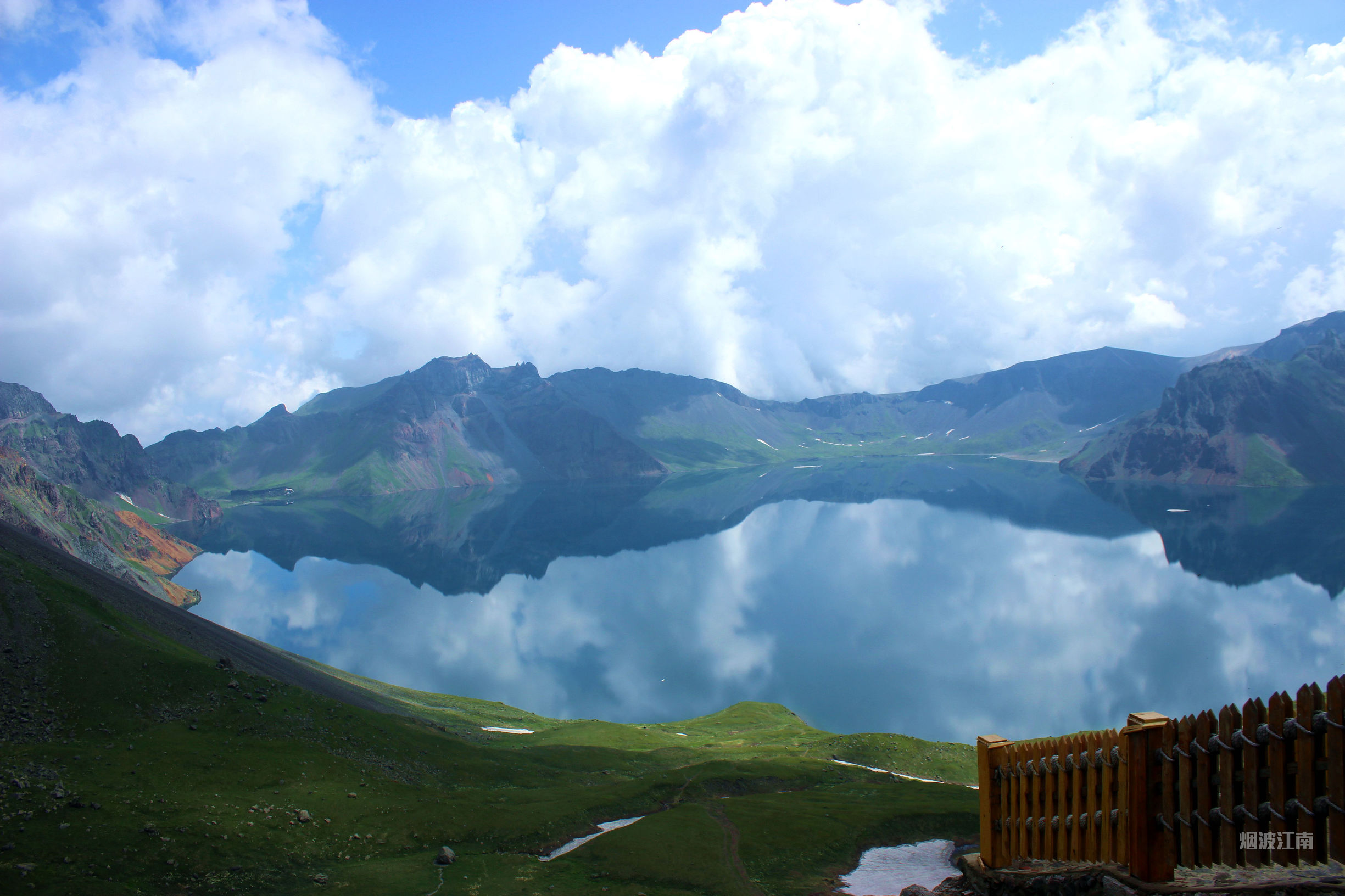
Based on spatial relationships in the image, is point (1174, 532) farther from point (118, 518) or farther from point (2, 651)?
point (118, 518)

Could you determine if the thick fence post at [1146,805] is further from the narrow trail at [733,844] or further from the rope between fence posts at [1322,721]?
the narrow trail at [733,844]

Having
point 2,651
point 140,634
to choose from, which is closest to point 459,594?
point 140,634

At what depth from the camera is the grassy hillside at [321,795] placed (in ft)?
66.7

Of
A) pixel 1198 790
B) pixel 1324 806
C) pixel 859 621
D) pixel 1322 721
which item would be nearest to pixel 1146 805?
pixel 1198 790

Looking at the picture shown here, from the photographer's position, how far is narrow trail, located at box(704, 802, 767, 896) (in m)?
21.3

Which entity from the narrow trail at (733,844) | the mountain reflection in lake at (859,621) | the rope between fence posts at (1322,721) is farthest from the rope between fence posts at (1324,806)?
the mountain reflection in lake at (859,621)

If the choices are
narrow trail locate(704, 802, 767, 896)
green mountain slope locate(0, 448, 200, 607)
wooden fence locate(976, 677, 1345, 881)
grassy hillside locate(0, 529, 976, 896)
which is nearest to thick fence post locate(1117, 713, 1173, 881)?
wooden fence locate(976, 677, 1345, 881)

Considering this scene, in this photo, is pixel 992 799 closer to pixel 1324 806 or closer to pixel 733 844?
pixel 1324 806

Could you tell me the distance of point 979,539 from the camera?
553ft

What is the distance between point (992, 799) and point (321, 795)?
2551 cm

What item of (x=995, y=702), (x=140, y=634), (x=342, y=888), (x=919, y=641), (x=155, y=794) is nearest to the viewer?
(x=342, y=888)

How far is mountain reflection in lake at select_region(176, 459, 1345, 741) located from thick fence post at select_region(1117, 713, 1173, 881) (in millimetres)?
63232

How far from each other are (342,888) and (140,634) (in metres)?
29.7

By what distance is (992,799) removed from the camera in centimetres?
1210
